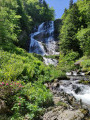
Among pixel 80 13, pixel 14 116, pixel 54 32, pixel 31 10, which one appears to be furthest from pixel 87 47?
pixel 31 10

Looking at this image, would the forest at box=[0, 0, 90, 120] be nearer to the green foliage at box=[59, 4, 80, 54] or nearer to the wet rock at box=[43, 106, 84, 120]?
the green foliage at box=[59, 4, 80, 54]

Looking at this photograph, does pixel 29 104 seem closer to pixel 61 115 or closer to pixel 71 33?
pixel 61 115

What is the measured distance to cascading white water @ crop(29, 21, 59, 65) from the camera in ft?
86.3

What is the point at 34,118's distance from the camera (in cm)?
317

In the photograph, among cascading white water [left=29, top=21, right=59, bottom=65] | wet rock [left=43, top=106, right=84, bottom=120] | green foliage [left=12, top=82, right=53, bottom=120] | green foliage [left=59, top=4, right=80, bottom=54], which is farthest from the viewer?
cascading white water [left=29, top=21, right=59, bottom=65]

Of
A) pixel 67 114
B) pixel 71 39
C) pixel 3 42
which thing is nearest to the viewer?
pixel 67 114

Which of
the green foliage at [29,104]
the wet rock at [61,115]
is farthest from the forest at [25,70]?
the wet rock at [61,115]

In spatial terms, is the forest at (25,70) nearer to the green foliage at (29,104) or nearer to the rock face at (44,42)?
the green foliage at (29,104)

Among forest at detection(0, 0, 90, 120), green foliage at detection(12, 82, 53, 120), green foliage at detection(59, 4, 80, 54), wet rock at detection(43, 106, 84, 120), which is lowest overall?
wet rock at detection(43, 106, 84, 120)

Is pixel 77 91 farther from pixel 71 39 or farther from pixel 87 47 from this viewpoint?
pixel 71 39

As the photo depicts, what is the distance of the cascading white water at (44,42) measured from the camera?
26.3 meters

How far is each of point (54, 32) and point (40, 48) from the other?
10608 mm

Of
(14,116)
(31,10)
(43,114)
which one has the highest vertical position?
(31,10)

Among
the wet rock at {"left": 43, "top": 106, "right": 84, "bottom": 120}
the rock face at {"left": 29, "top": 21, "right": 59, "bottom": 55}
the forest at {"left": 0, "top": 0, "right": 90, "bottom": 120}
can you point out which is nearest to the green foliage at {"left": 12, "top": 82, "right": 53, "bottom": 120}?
the forest at {"left": 0, "top": 0, "right": 90, "bottom": 120}
